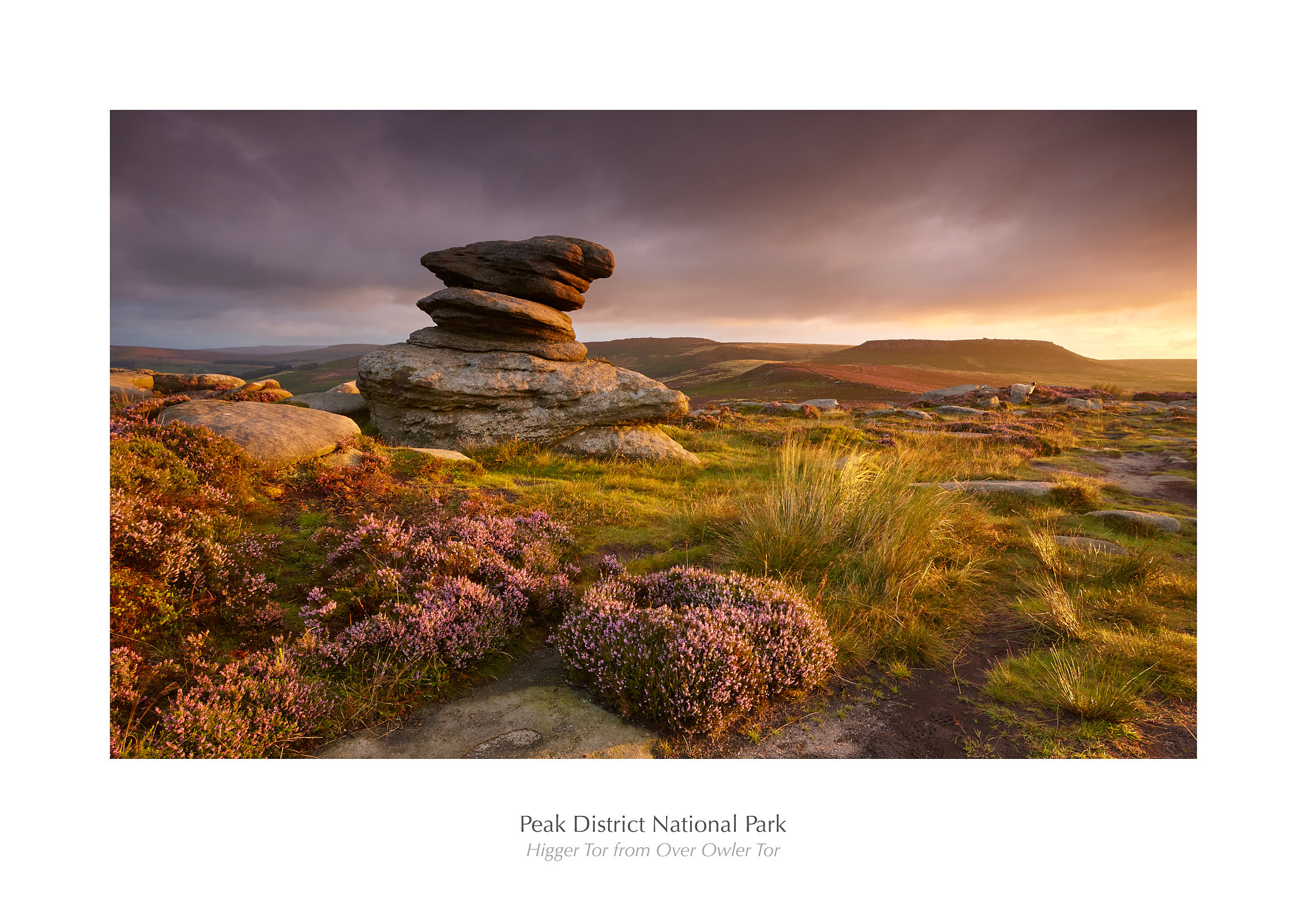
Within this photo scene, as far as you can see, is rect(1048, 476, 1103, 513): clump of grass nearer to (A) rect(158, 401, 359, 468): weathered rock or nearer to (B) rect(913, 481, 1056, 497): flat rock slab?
(B) rect(913, 481, 1056, 497): flat rock slab

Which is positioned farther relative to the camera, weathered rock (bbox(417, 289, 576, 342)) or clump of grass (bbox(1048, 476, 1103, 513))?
weathered rock (bbox(417, 289, 576, 342))

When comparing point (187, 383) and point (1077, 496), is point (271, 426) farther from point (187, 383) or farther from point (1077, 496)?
point (187, 383)

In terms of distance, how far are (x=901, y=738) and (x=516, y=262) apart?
13.3 m

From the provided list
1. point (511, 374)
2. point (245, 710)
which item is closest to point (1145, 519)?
point (245, 710)

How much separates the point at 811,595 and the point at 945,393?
36499 mm

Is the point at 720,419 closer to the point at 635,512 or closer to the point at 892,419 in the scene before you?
the point at 892,419

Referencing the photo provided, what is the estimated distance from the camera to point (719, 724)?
10.1 ft

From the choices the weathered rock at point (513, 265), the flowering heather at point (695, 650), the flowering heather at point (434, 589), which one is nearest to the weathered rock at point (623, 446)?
the weathered rock at point (513, 265)

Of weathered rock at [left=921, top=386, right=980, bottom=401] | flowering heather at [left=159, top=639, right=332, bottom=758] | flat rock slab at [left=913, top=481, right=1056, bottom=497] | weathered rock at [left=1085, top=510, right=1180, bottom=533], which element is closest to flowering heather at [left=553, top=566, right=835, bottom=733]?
flowering heather at [left=159, top=639, right=332, bottom=758]

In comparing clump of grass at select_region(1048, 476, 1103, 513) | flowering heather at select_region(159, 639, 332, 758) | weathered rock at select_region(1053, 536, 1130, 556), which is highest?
clump of grass at select_region(1048, 476, 1103, 513)

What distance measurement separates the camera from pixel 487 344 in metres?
13.2

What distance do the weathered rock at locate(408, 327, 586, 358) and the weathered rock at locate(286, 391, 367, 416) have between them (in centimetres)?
310

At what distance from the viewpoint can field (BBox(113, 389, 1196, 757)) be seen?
10.3 feet
